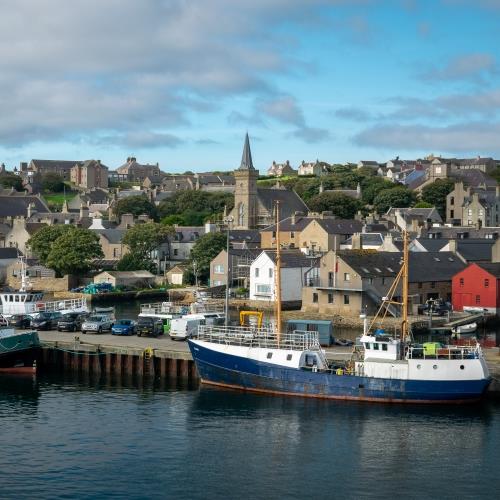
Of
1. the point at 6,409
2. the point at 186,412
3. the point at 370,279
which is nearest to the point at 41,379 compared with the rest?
the point at 6,409

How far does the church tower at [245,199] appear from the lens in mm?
135250

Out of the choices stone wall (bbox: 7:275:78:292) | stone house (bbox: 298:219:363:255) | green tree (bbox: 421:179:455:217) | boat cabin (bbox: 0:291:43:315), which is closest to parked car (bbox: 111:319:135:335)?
boat cabin (bbox: 0:291:43:315)

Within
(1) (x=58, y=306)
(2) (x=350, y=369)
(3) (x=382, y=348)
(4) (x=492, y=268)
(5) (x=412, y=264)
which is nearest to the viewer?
(3) (x=382, y=348)

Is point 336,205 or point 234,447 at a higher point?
point 336,205

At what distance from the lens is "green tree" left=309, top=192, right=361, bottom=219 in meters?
Result: 134

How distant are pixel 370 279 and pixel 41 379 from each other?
3181 centimetres

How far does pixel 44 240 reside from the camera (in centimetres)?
10625

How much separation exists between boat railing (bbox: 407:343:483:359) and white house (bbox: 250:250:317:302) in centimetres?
3583

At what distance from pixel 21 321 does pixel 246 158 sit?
83.1m

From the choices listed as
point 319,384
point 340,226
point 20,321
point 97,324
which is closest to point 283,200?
point 340,226

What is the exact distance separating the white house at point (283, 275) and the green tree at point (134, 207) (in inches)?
2600

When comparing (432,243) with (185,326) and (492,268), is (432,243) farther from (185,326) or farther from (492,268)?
(185,326)

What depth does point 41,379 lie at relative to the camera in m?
49.2

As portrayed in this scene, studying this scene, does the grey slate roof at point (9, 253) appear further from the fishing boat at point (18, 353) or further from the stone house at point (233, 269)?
the fishing boat at point (18, 353)
